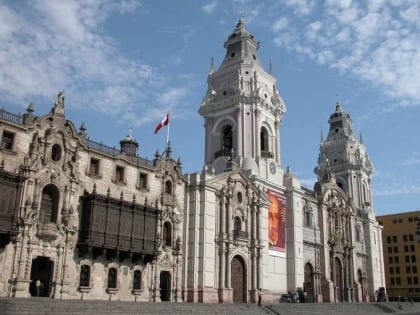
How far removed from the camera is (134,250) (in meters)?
36.4

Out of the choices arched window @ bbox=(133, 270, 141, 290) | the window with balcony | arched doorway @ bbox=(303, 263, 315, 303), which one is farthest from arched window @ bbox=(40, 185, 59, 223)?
arched doorway @ bbox=(303, 263, 315, 303)

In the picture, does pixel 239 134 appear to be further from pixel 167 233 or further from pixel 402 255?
pixel 402 255

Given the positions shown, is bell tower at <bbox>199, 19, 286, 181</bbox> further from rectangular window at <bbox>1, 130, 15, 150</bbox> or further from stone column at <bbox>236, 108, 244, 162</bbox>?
rectangular window at <bbox>1, 130, 15, 150</bbox>

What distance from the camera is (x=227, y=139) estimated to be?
5850 cm

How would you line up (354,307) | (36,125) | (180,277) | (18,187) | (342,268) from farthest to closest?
(342,268), (354,307), (180,277), (36,125), (18,187)

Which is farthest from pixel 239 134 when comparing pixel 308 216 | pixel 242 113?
pixel 308 216

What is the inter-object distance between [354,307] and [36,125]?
3673 cm

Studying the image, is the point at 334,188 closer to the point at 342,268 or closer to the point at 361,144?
the point at 342,268

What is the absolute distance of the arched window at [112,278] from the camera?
35656 millimetres

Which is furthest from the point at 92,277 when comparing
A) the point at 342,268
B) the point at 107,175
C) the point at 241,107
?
the point at 342,268

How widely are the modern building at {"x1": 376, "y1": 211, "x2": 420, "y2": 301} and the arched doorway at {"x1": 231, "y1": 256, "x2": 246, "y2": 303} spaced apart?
63.4 metres

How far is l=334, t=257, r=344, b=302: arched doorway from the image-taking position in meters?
60.7

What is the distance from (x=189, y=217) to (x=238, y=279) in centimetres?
839

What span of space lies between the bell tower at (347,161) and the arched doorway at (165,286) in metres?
38.9
